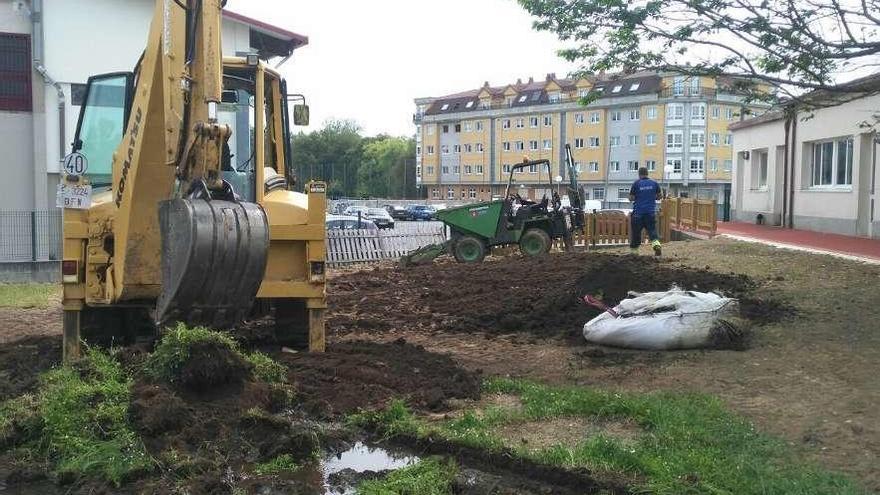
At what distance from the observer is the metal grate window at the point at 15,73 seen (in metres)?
20.4

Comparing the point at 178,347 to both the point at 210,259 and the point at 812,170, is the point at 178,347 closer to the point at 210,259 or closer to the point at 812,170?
the point at 210,259

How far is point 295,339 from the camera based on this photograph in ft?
26.5

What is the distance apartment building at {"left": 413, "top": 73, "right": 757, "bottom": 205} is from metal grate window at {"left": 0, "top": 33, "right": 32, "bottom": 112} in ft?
167

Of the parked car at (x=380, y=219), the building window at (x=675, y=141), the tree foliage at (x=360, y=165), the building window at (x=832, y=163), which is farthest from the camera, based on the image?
the tree foliage at (x=360, y=165)

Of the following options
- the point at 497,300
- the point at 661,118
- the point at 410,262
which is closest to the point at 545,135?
the point at 661,118

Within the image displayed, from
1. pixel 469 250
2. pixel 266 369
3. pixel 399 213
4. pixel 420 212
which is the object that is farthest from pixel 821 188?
pixel 399 213

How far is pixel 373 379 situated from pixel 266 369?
94cm

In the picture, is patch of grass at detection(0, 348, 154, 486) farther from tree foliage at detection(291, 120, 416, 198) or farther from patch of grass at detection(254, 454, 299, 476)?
tree foliage at detection(291, 120, 416, 198)

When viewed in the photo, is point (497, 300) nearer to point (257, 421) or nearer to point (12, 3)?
point (257, 421)

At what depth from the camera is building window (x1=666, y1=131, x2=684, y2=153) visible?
78875 millimetres

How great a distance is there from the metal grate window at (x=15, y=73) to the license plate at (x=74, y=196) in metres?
15.3

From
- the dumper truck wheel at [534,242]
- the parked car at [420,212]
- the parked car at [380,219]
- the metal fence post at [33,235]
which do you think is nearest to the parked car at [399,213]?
the parked car at [420,212]

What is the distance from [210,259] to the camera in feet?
18.4

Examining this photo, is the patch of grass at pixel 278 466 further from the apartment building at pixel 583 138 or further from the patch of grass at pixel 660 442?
the apartment building at pixel 583 138
